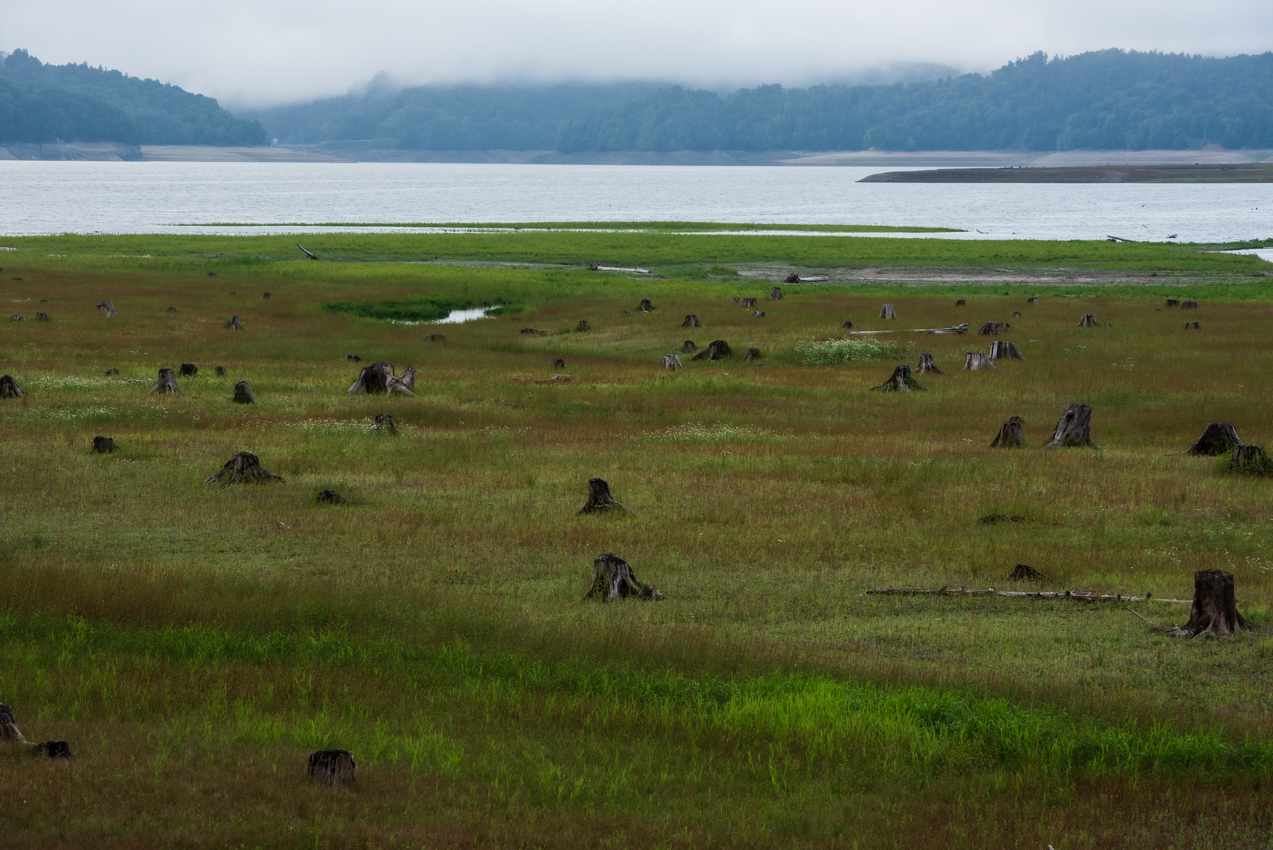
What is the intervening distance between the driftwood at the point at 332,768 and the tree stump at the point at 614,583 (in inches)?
249

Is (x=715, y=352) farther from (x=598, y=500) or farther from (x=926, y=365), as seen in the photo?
(x=598, y=500)

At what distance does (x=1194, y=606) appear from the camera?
13.3 m

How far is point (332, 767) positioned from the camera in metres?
8.33

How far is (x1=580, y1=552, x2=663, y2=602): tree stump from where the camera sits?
14.5 meters

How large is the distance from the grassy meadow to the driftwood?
0.45 feet

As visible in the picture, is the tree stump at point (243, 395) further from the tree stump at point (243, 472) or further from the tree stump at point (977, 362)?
the tree stump at point (977, 362)

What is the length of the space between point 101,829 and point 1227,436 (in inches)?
938

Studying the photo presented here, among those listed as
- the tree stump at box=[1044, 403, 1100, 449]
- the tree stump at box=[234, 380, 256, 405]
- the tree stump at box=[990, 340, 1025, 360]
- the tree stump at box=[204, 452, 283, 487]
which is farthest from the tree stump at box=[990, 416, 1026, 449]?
the tree stump at box=[234, 380, 256, 405]

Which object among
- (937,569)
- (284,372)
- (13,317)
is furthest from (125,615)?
(13,317)

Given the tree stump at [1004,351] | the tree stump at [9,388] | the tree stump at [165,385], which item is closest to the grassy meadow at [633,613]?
the tree stump at [165,385]

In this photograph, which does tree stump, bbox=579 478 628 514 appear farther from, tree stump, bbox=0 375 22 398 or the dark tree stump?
tree stump, bbox=0 375 22 398

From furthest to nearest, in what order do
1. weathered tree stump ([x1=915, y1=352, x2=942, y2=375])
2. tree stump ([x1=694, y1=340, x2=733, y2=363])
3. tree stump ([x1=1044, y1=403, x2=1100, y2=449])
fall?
tree stump ([x1=694, y1=340, x2=733, y2=363])
weathered tree stump ([x1=915, y1=352, x2=942, y2=375])
tree stump ([x1=1044, y1=403, x2=1100, y2=449])

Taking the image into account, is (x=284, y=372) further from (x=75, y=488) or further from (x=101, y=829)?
(x=101, y=829)

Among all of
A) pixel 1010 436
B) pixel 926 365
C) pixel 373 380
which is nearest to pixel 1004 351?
pixel 926 365
